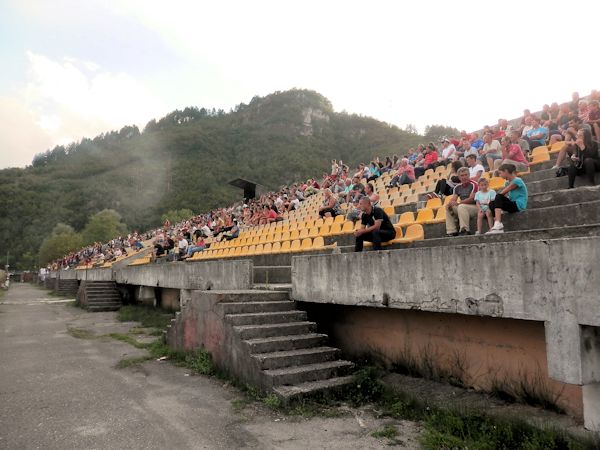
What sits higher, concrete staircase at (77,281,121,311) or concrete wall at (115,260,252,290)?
concrete wall at (115,260,252,290)

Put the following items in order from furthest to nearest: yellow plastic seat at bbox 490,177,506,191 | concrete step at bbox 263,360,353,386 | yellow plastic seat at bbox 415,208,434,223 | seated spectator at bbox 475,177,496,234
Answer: yellow plastic seat at bbox 490,177,506,191 → yellow plastic seat at bbox 415,208,434,223 → seated spectator at bbox 475,177,496,234 → concrete step at bbox 263,360,353,386

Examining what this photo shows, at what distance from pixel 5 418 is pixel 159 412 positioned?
1.68 m

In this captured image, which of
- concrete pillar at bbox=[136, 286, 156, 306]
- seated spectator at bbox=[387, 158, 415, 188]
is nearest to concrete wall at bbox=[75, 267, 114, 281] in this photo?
concrete pillar at bbox=[136, 286, 156, 306]

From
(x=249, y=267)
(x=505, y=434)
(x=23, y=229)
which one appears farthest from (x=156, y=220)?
(x=505, y=434)

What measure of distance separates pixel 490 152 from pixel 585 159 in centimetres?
356

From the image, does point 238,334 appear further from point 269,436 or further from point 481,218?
point 481,218

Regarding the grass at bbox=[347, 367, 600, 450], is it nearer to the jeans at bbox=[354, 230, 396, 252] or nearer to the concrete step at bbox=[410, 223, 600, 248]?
the concrete step at bbox=[410, 223, 600, 248]

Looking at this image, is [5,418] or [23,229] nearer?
[5,418]

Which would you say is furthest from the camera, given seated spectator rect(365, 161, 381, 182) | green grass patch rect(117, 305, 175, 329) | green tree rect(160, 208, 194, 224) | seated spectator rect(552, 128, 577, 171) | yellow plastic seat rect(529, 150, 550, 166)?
green tree rect(160, 208, 194, 224)

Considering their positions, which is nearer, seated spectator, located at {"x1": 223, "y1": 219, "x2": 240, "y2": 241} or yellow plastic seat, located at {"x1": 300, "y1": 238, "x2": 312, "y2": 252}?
yellow plastic seat, located at {"x1": 300, "y1": 238, "x2": 312, "y2": 252}

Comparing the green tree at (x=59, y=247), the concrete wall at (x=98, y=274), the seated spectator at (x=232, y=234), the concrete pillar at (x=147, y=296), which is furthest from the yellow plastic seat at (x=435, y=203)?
the green tree at (x=59, y=247)

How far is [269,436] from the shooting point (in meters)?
4.29

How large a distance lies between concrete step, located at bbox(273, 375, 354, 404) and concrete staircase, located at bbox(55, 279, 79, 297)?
99.0ft

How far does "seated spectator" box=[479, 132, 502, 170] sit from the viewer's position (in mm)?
9567
